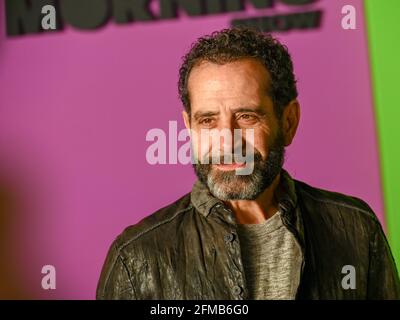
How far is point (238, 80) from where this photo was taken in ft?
5.54

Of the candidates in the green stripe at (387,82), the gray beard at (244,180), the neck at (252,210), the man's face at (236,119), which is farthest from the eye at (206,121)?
the green stripe at (387,82)

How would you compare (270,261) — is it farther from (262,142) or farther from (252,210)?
(262,142)

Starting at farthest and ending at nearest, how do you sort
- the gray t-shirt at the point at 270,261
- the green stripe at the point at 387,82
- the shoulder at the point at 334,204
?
the green stripe at the point at 387,82
the shoulder at the point at 334,204
the gray t-shirt at the point at 270,261

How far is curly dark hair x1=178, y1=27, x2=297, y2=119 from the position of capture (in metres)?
1.70

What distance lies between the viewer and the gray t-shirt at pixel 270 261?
66.1 inches

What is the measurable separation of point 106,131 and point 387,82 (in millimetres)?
921

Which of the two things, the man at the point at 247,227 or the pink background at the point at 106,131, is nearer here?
the man at the point at 247,227

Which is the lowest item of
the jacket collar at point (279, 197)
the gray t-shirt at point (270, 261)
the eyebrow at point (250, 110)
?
the gray t-shirt at point (270, 261)

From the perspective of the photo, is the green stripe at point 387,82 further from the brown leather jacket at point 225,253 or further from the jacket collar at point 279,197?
the jacket collar at point 279,197

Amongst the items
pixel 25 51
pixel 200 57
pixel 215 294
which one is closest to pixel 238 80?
pixel 200 57

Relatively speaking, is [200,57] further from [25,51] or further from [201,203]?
[25,51]

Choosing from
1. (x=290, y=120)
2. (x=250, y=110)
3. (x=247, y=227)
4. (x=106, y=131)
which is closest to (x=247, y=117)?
(x=250, y=110)

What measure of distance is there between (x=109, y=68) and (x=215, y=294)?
809 mm
